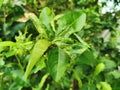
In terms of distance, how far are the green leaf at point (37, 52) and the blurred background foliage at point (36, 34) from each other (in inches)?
4.8

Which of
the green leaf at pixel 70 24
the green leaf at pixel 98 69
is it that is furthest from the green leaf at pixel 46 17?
the green leaf at pixel 98 69

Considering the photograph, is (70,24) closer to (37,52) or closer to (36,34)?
(37,52)

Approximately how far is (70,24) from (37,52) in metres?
0.15

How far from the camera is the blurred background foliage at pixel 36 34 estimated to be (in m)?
1.08

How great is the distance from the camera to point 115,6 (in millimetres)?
2221

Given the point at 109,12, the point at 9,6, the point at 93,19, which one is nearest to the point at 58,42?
the point at 9,6

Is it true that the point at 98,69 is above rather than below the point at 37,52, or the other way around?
below

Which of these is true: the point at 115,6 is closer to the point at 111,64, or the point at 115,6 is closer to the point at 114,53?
the point at 114,53

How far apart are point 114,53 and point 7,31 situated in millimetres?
746

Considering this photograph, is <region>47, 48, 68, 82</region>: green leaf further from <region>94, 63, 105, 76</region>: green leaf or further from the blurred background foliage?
<region>94, 63, 105, 76</region>: green leaf

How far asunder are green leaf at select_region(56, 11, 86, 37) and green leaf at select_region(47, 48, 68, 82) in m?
0.06

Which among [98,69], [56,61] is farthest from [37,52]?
[98,69]

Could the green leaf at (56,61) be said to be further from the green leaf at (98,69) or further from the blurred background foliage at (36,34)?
the green leaf at (98,69)

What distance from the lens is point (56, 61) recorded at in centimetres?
81
